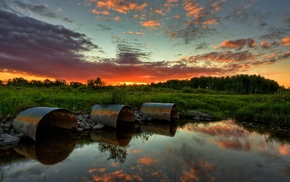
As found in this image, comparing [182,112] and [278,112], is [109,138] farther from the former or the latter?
[278,112]

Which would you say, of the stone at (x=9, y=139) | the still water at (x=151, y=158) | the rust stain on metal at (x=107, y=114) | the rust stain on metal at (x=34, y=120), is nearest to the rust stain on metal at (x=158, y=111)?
the still water at (x=151, y=158)

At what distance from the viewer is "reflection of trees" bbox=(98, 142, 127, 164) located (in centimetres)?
1022

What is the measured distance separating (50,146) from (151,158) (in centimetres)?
592

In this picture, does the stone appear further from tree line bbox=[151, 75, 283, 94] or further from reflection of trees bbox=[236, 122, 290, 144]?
tree line bbox=[151, 75, 283, 94]

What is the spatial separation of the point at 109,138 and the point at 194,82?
108070 millimetres

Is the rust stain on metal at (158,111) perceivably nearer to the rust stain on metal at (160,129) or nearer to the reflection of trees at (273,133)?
the rust stain on metal at (160,129)

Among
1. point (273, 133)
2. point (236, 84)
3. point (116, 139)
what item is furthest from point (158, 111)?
point (236, 84)

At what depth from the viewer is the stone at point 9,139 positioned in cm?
1172

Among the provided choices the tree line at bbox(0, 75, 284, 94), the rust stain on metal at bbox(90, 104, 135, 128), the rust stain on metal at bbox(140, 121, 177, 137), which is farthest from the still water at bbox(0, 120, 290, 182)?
the tree line at bbox(0, 75, 284, 94)

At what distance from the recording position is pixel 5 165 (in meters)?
9.11

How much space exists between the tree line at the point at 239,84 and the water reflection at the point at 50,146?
8602cm

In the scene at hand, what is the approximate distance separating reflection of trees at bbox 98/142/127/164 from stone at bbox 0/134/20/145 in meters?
4.69

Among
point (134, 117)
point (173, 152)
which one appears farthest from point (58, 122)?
point (173, 152)

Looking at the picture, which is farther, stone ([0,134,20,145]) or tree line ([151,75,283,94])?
tree line ([151,75,283,94])
